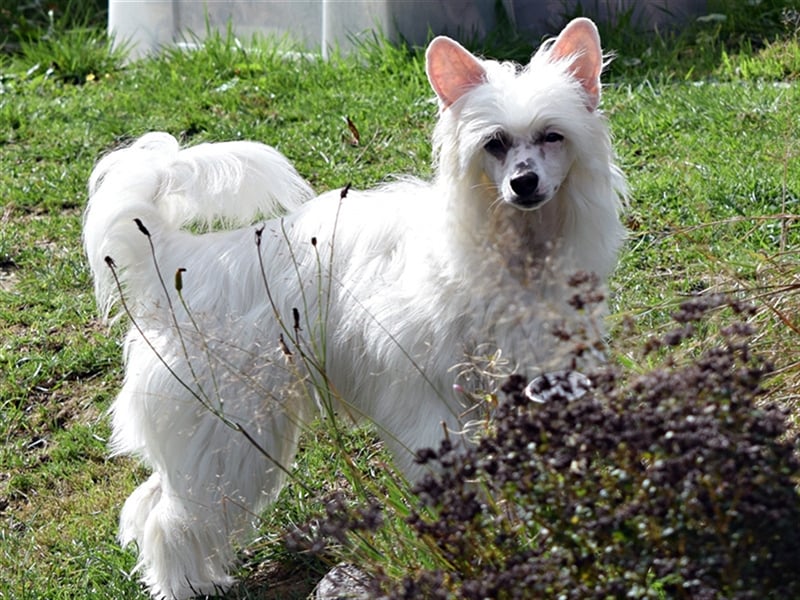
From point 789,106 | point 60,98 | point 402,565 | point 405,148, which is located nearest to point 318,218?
point 402,565

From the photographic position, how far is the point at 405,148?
6.73 metres

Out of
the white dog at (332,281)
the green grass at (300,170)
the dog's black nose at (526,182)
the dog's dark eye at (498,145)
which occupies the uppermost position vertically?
the dog's dark eye at (498,145)

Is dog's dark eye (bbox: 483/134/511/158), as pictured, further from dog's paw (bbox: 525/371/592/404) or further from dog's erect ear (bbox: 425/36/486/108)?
dog's paw (bbox: 525/371/592/404)

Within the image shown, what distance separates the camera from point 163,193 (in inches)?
169

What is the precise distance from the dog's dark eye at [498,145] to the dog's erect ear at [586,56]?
0.31 meters

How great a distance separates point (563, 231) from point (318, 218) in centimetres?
81

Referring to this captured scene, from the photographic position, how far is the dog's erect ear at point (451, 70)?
155 inches

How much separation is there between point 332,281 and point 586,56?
3.47 ft

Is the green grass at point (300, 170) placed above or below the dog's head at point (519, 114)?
below

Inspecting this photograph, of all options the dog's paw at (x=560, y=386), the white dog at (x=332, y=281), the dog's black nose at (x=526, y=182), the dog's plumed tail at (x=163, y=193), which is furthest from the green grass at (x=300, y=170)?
the dog's plumed tail at (x=163, y=193)

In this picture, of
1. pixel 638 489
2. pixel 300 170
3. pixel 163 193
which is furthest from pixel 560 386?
pixel 300 170

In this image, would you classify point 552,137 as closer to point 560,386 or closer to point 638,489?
point 560,386

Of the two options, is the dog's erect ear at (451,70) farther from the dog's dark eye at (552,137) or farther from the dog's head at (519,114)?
the dog's dark eye at (552,137)

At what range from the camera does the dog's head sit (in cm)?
379
